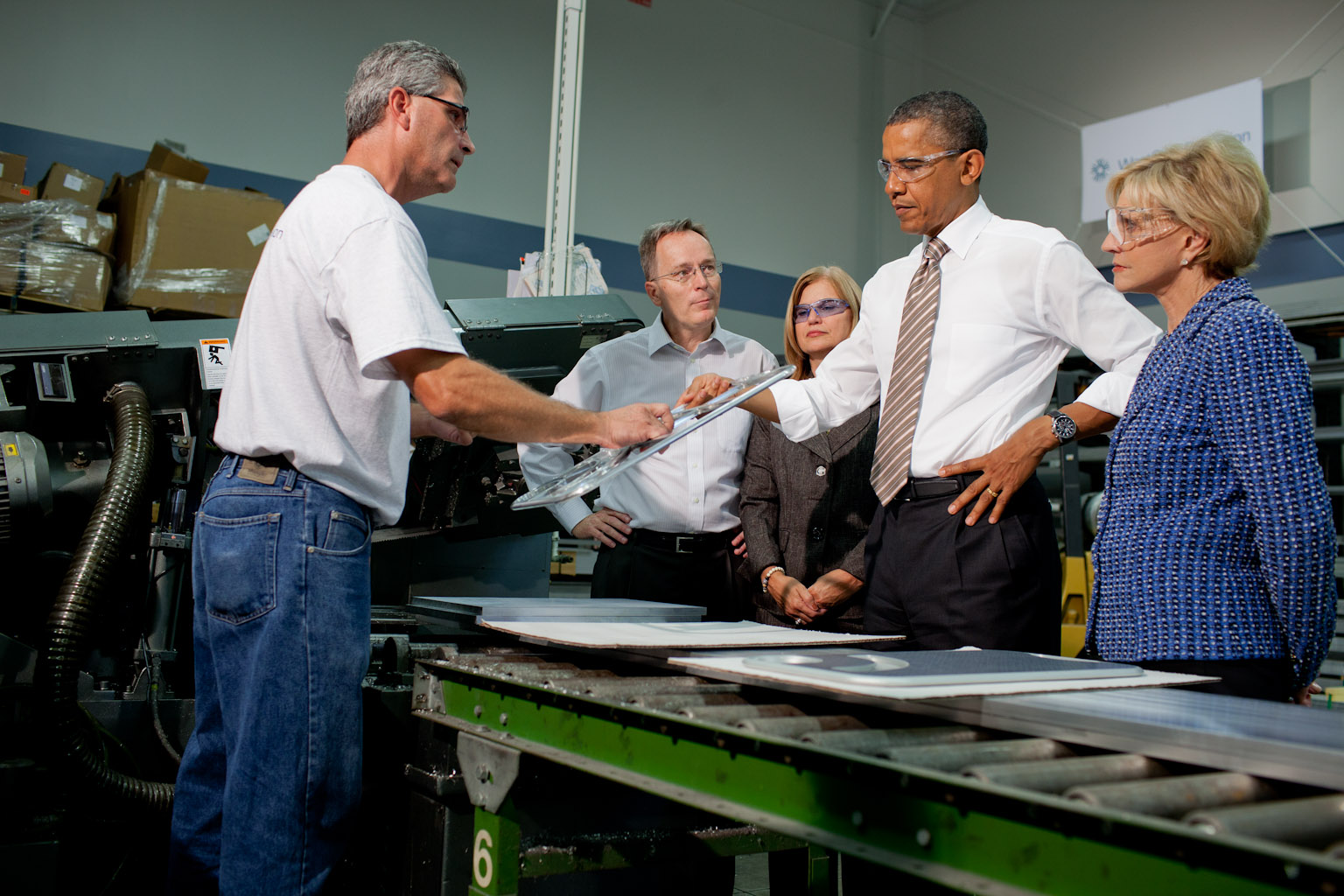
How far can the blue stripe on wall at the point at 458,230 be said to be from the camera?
17.7ft

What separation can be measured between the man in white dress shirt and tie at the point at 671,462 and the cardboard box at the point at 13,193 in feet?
9.55

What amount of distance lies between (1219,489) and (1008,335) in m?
0.49

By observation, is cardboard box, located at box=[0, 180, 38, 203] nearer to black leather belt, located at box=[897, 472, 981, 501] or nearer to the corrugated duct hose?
the corrugated duct hose

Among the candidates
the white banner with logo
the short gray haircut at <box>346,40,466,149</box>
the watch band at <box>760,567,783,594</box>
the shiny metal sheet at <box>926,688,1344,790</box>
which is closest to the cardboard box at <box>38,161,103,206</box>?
the short gray haircut at <box>346,40,466,149</box>

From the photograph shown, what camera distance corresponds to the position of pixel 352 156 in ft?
5.59

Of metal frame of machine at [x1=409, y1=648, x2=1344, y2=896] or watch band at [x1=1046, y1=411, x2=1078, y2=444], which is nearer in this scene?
metal frame of machine at [x1=409, y1=648, x2=1344, y2=896]

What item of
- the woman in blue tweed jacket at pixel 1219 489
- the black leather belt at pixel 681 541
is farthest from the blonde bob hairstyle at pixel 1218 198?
the black leather belt at pixel 681 541

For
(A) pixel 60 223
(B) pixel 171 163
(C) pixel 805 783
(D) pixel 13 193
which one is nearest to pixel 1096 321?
(C) pixel 805 783

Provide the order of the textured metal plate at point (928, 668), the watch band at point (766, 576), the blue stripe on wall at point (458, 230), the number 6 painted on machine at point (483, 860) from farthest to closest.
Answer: the blue stripe on wall at point (458, 230) < the watch band at point (766, 576) < the number 6 painted on machine at point (483, 860) < the textured metal plate at point (928, 668)

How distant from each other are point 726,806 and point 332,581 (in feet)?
2.58

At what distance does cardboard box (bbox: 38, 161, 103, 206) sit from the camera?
425 centimetres

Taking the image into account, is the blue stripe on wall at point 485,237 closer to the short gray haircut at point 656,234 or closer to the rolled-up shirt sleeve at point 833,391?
the short gray haircut at point 656,234

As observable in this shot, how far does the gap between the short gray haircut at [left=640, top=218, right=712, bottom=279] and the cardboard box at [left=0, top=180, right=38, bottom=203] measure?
2939 millimetres

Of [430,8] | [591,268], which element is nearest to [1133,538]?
[591,268]
